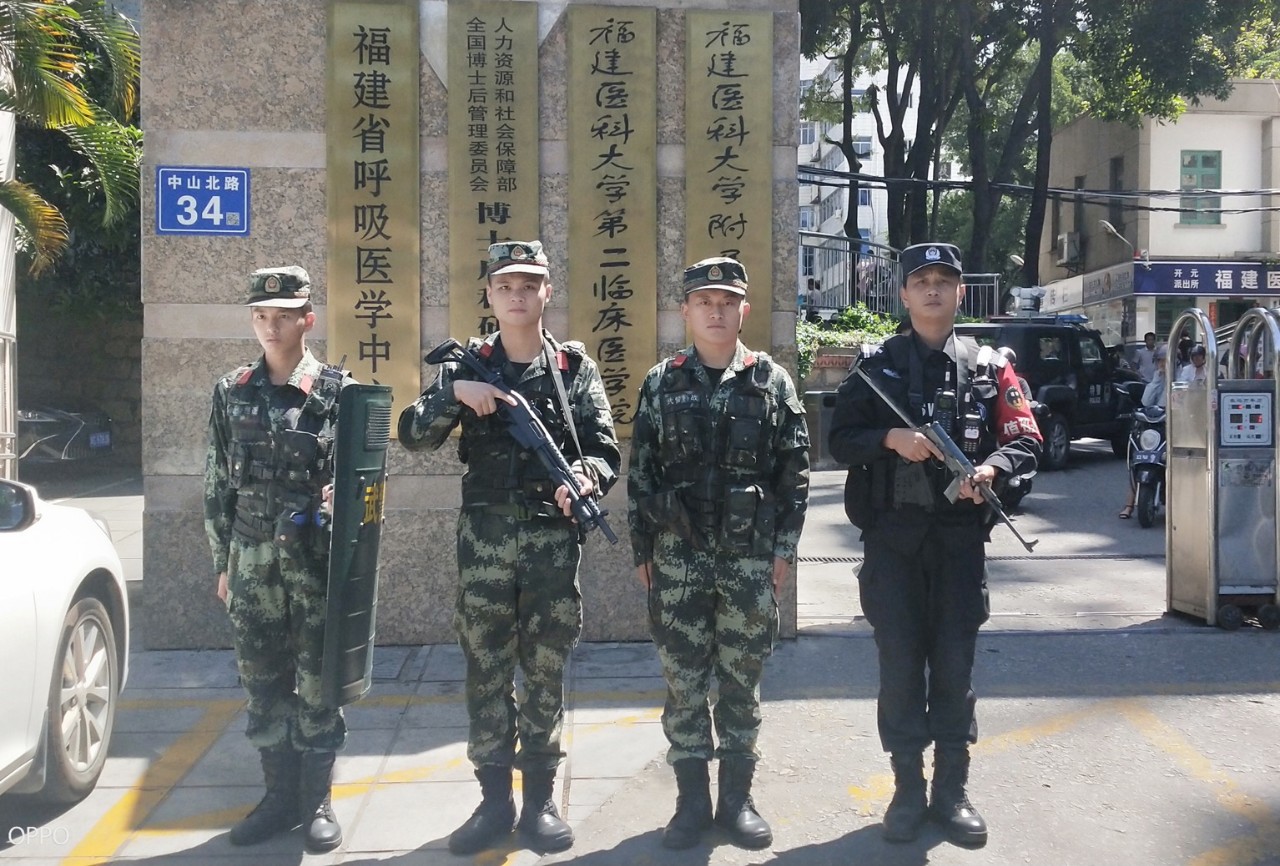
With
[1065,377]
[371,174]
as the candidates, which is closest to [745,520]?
[371,174]

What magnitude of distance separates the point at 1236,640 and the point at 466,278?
4.70m

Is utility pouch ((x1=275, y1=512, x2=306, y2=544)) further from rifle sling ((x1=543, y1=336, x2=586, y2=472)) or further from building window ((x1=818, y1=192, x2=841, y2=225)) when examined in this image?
building window ((x1=818, y1=192, x2=841, y2=225))

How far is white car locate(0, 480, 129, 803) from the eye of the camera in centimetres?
370

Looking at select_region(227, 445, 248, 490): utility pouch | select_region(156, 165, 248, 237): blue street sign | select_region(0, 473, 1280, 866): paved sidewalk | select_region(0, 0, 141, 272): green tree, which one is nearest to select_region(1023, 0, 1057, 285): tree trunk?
select_region(0, 0, 141, 272): green tree

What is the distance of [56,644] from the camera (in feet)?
13.1

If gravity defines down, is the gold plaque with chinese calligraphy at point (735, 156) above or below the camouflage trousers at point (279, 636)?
above

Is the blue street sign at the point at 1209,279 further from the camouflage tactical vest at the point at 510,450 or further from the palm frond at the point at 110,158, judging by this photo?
the camouflage tactical vest at the point at 510,450

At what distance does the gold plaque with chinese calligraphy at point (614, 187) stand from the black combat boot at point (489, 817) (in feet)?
8.34

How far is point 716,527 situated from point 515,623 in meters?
0.75

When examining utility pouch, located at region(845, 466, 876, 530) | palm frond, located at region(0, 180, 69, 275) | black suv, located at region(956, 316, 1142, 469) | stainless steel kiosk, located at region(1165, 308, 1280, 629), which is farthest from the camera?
black suv, located at region(956, 316, 1142, 469)

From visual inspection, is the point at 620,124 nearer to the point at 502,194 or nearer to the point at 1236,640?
the point at 502,194

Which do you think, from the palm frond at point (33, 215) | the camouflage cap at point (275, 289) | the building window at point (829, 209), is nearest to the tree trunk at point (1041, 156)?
the palm frond at point (33, 215)

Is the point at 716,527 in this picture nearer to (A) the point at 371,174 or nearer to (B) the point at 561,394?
(B) the point at 561,394

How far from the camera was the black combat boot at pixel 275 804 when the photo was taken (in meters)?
3.96
